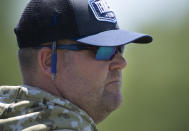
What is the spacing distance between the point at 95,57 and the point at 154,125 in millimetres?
5034

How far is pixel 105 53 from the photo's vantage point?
2.03 meters

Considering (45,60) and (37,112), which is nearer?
(37,112)

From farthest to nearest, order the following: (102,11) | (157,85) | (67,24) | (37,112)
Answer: (157,85) → (102,11) → (67,24) → (37,112)

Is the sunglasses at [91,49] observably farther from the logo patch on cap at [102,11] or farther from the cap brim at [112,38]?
the logo patch on cap at [102,11]

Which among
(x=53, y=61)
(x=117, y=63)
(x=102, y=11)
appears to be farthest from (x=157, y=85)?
(x=53, y=61)

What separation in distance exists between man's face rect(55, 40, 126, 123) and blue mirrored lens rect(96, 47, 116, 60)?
0.03 meters

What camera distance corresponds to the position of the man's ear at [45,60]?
2016 mm

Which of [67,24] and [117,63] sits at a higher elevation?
[67,24]

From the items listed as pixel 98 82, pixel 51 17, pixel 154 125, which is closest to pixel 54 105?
pixel 98 82

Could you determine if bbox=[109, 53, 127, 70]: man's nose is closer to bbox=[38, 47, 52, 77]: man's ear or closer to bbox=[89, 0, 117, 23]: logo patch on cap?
bbox=[89, 0, 117, 23]: logo patch on cap

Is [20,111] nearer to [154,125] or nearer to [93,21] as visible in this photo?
[93,21]

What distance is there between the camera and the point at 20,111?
70.0 inches

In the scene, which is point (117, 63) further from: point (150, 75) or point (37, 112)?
point (150, 75)

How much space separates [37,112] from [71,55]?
424mm
